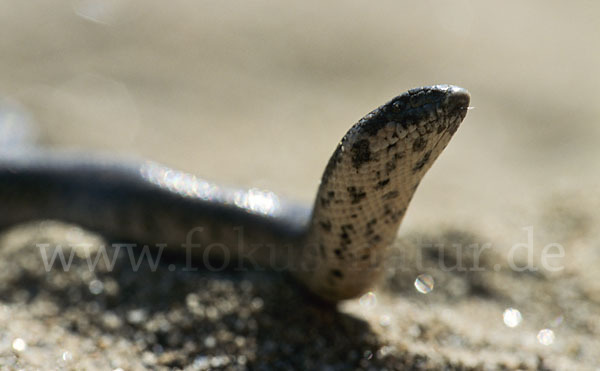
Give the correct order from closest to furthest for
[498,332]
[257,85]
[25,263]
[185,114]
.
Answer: [498,332], [25,263], [185,114], [257,85]

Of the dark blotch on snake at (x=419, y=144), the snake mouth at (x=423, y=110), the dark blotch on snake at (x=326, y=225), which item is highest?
the snake mouth at (x=423, y=110)

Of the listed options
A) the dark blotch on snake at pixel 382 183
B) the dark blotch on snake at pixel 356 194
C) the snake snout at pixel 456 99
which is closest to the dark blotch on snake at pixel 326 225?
the dark blotch on snake at pixel 356 194

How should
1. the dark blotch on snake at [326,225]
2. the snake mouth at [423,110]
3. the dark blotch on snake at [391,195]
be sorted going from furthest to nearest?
the dark blotch on snake at [326,225] → the dark blotch on snake at [391,195] → the snake mouth at [423,110]

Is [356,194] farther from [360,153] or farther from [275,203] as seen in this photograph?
[275,203]

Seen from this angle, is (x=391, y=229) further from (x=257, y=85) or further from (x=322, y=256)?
(x=257, y=85)

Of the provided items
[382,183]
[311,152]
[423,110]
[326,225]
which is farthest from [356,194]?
[311,152]

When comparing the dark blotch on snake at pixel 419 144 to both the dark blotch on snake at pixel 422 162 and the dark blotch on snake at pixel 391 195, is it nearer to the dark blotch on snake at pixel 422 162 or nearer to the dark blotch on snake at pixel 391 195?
the dark blotch on snake at pixel 422 162

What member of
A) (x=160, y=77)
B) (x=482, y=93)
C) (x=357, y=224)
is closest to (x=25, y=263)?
(x=357, y=224)

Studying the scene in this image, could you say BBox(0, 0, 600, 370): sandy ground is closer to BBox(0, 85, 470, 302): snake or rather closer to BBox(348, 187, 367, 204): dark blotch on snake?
BBox(0, 85, 470, 302): snake
